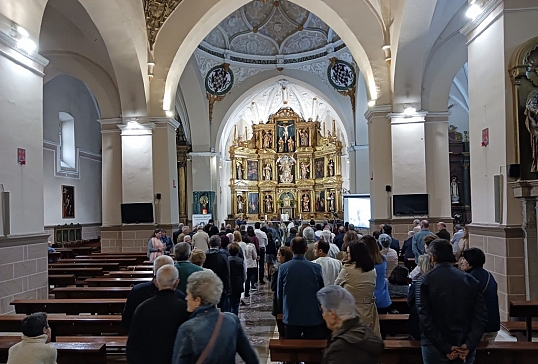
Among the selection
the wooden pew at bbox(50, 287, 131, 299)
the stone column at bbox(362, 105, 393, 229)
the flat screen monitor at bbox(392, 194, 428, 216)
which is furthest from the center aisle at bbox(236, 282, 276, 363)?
the flat screen monitor at bbox(392, 194, 428, 216)

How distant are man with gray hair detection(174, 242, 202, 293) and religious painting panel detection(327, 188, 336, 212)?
23.2 m

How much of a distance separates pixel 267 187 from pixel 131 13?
18.5 m

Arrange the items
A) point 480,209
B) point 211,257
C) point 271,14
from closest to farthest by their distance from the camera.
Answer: point 211,257 → point 480,209 → point 271,14

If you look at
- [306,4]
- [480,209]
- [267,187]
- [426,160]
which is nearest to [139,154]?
[306,4]

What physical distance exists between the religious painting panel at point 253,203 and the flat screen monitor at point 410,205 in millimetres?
Answer: 17729

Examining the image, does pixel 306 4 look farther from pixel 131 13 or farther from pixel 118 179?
pixel 118 179

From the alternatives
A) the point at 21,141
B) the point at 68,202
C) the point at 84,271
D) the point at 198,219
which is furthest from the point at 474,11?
the point at 68,202

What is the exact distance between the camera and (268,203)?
95.6 feet

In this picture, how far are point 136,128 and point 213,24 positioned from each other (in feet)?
11.5

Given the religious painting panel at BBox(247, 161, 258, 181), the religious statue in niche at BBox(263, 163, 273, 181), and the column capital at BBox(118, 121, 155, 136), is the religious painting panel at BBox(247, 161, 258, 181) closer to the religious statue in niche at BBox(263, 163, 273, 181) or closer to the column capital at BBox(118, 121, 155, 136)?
the religious statue in niche at BBox(263, 163, 273, 181)

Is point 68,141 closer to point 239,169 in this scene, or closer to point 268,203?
point 239,169

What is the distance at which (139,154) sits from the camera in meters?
12.6

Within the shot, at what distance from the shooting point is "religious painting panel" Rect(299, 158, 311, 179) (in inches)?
1138

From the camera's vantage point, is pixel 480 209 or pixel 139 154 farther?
pixel 139 154
